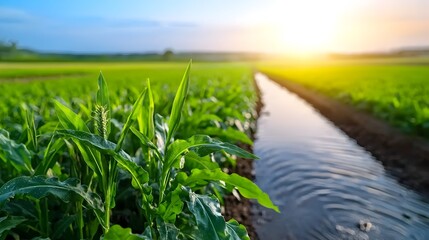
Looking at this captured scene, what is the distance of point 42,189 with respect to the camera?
75.4 inches

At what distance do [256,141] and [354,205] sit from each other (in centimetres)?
406

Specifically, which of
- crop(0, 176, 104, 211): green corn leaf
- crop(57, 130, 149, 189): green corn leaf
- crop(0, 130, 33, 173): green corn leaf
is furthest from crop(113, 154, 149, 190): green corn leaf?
crop(0, 130, 33, 173): green corn leaf

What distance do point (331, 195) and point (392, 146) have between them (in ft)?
10.4

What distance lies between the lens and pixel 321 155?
7.13 meters

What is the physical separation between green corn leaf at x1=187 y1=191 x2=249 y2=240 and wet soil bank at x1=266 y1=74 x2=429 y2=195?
4237 millimetres

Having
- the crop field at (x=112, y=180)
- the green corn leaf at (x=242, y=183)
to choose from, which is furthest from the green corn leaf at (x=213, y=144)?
the green corn leaf at (x=242, y=183)

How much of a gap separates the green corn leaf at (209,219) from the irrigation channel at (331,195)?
2050mm

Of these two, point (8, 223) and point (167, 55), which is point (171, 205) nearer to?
point (8, 223)

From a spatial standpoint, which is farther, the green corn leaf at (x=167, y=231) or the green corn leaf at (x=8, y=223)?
the green corn leaf at (x=8, y=223)

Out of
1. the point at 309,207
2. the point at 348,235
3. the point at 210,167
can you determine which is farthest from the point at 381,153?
the point at 210,167

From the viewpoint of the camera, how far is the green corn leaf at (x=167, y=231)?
202 centimetres

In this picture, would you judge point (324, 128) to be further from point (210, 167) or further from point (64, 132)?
point (64, 132)

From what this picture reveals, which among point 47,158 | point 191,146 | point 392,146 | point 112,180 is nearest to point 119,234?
point 112,180

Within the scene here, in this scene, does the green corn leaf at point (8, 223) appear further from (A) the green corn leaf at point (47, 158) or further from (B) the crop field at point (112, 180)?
(A) the green corn leaf at point (47, 158)
